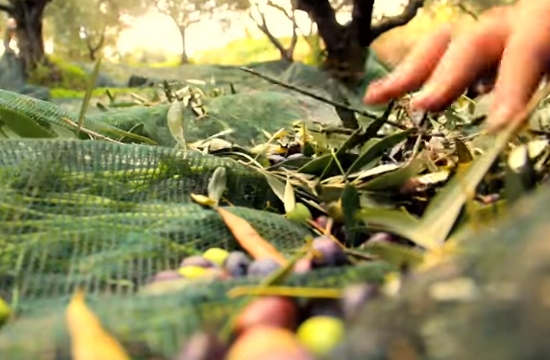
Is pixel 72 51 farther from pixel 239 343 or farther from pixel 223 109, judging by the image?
pixel 239 343

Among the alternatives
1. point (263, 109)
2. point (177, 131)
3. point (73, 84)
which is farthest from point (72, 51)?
point (177, 131)

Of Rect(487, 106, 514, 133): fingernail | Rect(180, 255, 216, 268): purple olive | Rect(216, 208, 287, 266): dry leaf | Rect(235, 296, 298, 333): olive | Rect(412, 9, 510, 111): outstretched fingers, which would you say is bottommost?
Rect(216, 208, 287, 266): dry leaf

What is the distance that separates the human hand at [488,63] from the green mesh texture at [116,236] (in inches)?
7.4

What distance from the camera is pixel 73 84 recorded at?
972 centimetres

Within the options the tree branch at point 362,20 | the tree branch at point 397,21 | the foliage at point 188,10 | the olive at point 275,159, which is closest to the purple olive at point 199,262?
the olive at point 275,159

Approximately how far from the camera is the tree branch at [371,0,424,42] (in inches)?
236

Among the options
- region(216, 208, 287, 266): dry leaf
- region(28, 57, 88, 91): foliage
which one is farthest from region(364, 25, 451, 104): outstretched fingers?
region(28, 57, 88, 91): foliage

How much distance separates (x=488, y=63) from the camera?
0.86 m

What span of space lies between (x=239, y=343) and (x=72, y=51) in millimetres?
17094

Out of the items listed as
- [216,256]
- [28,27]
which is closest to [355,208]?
[216,256]

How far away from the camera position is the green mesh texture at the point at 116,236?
44 centimetres

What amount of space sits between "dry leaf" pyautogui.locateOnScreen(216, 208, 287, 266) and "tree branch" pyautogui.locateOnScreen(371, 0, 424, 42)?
540cm

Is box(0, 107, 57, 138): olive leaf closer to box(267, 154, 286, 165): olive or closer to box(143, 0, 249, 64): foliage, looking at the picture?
box(267, 154, 286, 165): olive

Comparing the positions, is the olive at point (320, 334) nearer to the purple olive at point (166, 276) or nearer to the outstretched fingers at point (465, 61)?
the purple olive at point (166, 276)
